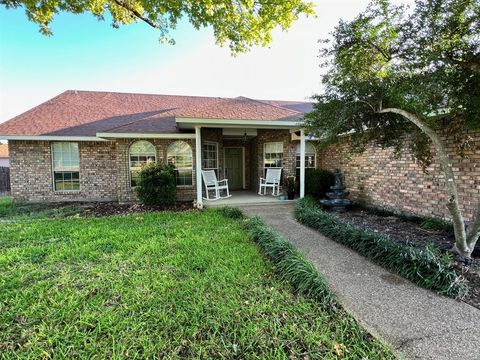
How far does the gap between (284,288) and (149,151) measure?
7670 mm

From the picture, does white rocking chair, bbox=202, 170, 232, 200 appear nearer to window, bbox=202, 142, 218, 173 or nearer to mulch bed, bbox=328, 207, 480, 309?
window, bbox=202, 142, 218, 173

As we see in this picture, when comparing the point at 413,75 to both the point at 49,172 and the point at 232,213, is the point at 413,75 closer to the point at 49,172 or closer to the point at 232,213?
the point at 232,213

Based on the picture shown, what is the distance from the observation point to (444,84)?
3307mm

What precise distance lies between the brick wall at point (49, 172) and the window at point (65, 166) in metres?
0.16

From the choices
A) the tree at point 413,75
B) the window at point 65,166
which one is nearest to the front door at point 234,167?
the window at point 65,166

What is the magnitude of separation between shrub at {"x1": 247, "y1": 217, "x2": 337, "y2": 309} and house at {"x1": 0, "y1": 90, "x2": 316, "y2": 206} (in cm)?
412

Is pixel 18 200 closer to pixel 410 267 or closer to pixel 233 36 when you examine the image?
pixel 233 36

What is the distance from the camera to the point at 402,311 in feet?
8.20

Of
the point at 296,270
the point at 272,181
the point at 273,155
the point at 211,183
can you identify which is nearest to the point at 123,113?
the point at 211,183

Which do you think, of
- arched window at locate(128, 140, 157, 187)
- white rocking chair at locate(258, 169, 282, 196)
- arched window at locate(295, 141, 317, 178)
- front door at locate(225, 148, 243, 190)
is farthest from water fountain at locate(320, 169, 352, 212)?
→ arched window at locate(128, 140, 157, 187)

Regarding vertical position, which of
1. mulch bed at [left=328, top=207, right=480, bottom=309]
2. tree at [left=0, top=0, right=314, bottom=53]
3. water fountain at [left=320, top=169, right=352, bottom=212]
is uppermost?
tree at [left=0, top=0, right=314, bottom=53]

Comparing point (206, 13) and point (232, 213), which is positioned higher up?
point (206, 13)

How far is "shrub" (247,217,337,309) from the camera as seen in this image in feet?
9.01

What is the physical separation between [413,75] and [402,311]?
3227 mm
